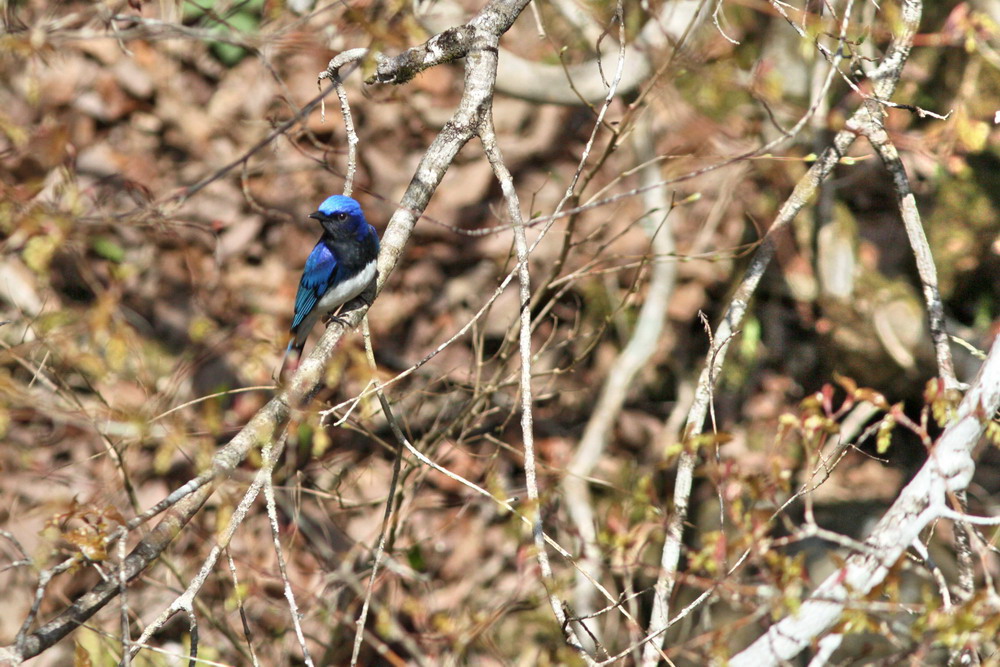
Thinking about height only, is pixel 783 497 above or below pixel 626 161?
below

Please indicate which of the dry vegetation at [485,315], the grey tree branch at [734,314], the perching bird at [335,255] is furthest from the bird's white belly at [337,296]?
the grey tree branch at [734,314]

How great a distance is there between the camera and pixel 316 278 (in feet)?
13.5

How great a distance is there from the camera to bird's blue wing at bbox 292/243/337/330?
13.3ft

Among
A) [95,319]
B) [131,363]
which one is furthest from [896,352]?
[131,363]

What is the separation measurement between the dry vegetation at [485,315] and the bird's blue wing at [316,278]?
30cm

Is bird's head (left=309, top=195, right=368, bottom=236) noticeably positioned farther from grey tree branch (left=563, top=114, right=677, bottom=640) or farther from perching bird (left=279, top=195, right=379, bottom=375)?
grey tree branch (left=563, top=114, right=677, bottom=640)

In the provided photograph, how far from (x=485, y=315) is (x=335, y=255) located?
3.25ft

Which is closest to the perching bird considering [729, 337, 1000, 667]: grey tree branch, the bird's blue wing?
the bird's blue wing

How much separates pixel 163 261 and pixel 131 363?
0.94 m

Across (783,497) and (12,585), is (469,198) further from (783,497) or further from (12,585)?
(12,585)

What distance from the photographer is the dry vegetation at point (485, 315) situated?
434 centimetres

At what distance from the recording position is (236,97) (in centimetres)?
621

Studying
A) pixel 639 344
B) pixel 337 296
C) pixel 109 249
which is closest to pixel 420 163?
pixel 337 296

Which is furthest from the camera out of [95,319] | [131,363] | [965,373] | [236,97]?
[236,97]
